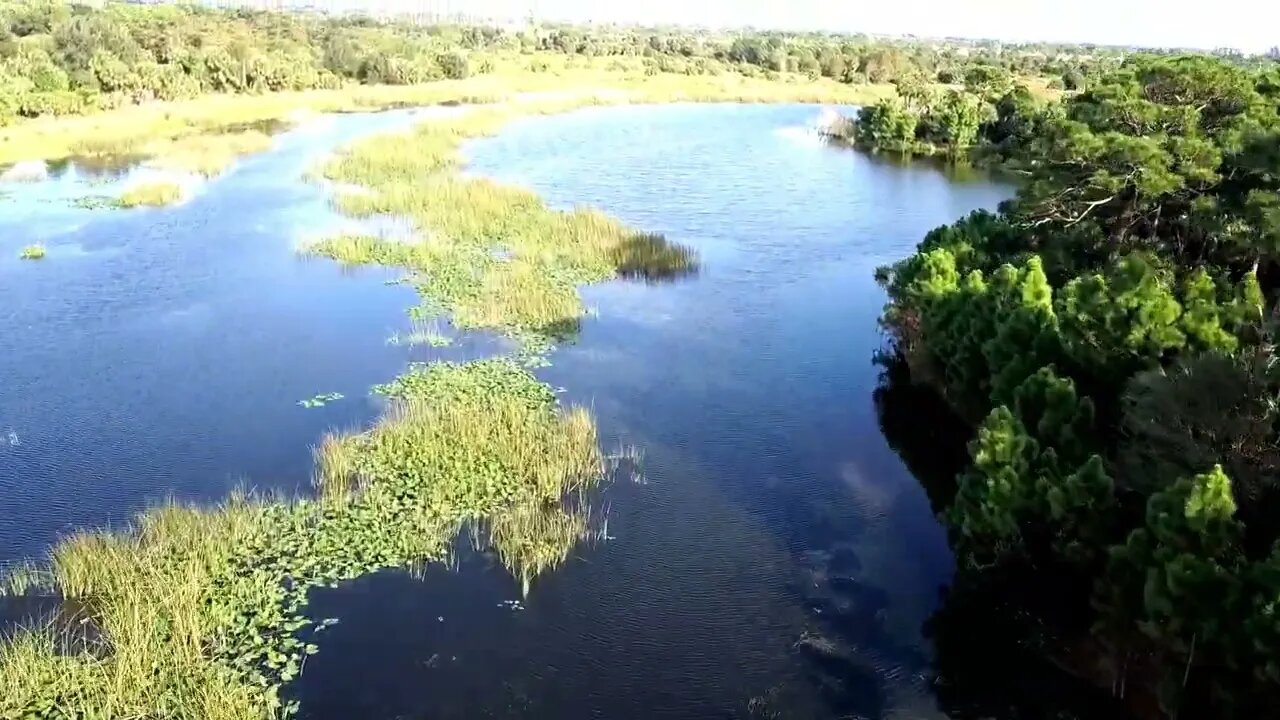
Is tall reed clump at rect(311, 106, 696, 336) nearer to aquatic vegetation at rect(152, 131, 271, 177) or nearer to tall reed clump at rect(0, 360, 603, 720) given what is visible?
tall reed clump at rect(0, 360, 603, 720)

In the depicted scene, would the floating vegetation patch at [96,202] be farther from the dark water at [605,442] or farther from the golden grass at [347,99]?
the golden grass at [347,99]

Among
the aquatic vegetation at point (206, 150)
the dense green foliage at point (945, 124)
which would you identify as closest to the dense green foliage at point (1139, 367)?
the aquatic vegetation at point (206, 150)

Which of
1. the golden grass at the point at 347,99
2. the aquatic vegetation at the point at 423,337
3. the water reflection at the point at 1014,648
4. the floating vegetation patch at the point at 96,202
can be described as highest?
the golden grass at the point at 347,99

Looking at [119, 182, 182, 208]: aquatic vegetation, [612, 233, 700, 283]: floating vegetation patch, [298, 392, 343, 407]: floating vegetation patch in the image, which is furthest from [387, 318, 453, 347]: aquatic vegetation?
[119, 182, 182, 208]: aquatic vegetation

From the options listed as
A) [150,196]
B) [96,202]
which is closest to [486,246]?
[150,196]

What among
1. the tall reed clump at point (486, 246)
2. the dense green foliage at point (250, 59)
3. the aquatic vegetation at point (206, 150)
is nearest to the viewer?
the tall reed clump at point (486, 246)

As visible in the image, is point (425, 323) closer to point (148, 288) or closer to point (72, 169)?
point (148, 288)

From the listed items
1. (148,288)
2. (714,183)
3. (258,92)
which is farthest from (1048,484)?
(258,92)
